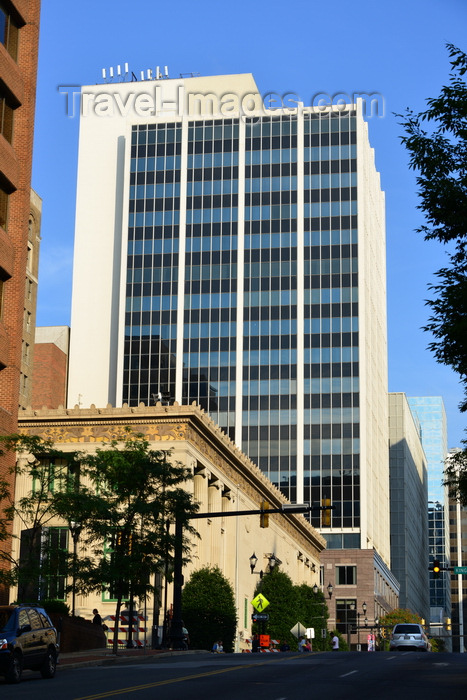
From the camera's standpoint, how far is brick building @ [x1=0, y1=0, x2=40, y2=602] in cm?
4341

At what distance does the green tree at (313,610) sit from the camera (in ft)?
248

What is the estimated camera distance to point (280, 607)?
7344 centimetres

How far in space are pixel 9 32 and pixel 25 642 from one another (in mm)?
27238

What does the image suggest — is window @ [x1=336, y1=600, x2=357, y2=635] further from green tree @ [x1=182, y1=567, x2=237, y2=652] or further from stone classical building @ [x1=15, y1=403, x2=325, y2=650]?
green tree @ [x1=182, y1=567, x2=237, y2=652]

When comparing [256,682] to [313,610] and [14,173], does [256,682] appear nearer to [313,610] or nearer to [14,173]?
[14,173]

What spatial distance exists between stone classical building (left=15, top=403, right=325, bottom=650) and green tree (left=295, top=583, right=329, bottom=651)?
346cm

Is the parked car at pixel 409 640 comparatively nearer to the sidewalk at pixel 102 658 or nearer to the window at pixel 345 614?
the sidewalk at pixel 102 658

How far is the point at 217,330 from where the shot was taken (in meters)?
124

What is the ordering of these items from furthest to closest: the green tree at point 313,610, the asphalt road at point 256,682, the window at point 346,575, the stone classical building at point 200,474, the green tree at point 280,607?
the window at point 346,575 < the green tree at point 313,610 < the green tree at point 280,607 < the stone classical building at point 200,474 < the asphalt road at point 256,682

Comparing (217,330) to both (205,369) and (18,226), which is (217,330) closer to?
(205,369)

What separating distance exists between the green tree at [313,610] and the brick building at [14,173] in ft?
122

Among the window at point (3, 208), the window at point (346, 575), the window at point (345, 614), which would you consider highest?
the window at point (3, 208)

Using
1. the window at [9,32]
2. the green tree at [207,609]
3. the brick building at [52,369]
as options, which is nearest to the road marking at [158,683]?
the green tree at [207,609]

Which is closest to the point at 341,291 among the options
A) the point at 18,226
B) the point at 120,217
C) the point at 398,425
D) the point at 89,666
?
the point at 120,217
